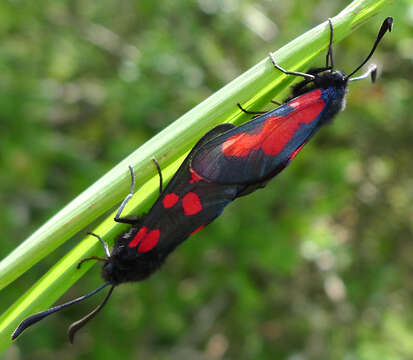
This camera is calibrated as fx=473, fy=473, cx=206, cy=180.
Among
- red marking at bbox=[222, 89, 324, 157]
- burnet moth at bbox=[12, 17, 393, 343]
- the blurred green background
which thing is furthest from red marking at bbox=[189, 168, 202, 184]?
the blurred green background

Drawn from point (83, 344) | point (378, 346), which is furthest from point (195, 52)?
point (378, 346)

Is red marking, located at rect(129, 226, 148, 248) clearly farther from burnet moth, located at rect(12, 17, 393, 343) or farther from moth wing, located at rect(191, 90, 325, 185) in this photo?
moth wing, located at rect(191, 90, 325, 185)

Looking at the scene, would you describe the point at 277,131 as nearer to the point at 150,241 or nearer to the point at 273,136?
the point at 273,136

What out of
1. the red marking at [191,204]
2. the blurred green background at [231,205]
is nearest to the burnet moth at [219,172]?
the red marking at [191,204]

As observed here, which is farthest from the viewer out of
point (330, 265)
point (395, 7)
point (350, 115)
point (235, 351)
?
point (235, 351)

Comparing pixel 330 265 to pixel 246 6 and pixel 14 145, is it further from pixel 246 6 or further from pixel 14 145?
pixel 14 145

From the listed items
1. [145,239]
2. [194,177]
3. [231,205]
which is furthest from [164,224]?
[231,205]

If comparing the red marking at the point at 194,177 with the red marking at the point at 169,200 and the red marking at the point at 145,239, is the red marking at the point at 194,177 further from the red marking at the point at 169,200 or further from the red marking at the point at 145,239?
the red marking at the point at 145,239
